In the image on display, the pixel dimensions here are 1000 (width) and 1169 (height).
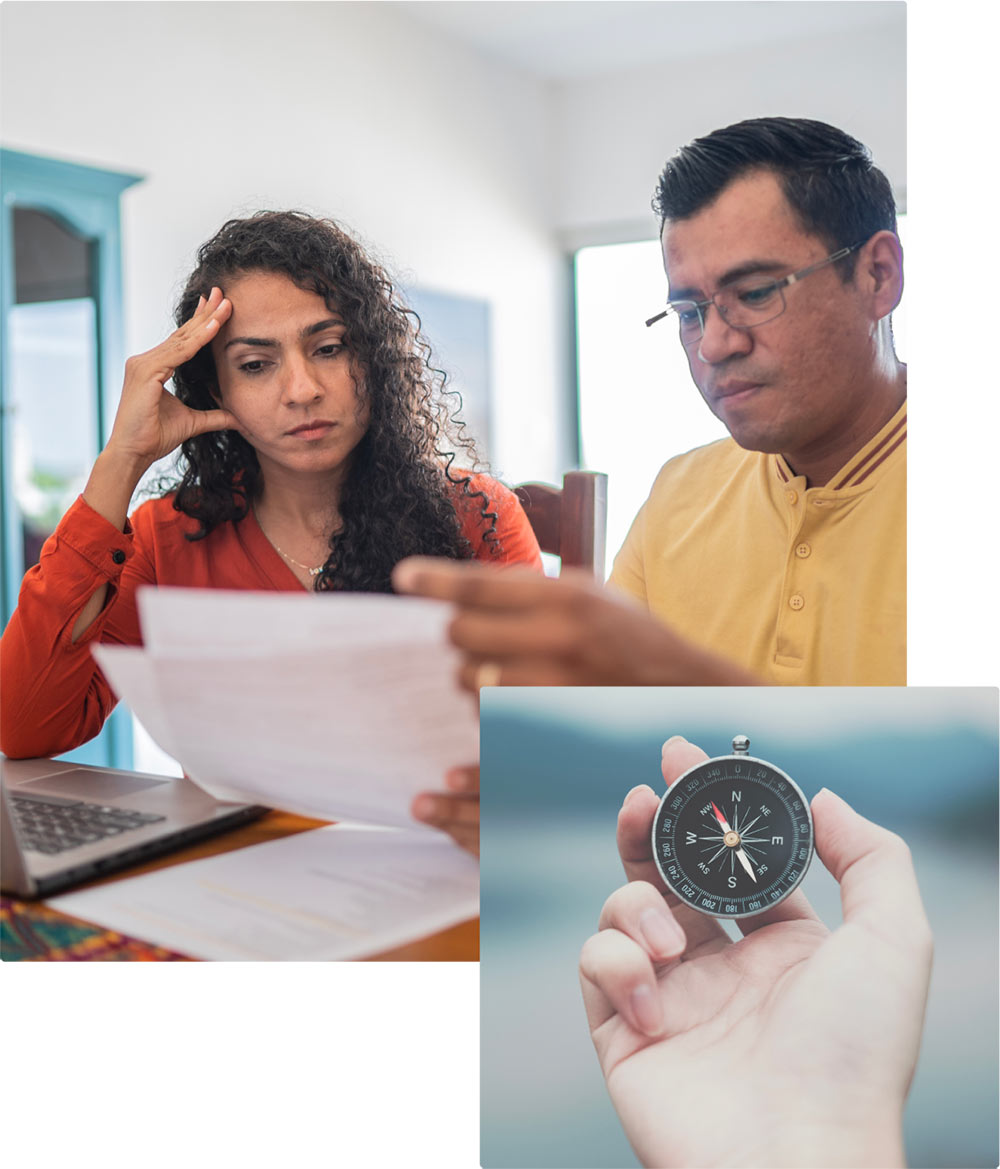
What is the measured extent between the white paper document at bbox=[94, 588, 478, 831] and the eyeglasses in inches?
16.5

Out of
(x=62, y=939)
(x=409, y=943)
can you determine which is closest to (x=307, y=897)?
(x=409, y=943)

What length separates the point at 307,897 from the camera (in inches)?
42.9

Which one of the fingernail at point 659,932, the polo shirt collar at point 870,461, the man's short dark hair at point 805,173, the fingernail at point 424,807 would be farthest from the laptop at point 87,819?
the man's short dark hair at point 805,173

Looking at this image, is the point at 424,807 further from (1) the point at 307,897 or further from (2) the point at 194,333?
(2) the point at 194,333

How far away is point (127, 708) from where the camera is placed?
3.89ft

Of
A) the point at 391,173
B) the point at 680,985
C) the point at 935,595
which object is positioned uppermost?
the point at 391,173

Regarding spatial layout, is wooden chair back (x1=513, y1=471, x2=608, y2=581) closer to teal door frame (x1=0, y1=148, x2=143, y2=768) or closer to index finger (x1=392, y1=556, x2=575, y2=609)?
index finger (x1=392, y1=556, x2=575, y2=609)

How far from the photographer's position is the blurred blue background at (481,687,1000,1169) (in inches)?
41.6

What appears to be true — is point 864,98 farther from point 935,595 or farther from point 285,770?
point 285,770

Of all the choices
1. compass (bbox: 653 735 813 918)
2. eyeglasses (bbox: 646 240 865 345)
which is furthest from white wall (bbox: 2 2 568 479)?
compass (bbox: 653 735 813 918)

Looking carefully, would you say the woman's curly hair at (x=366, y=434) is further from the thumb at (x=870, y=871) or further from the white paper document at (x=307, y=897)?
the thumb at (x=870, y=871)

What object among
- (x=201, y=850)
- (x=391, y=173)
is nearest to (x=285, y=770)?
(x=201, y=850)

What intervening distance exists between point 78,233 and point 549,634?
2.44 feet

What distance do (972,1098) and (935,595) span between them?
0.50 metres
